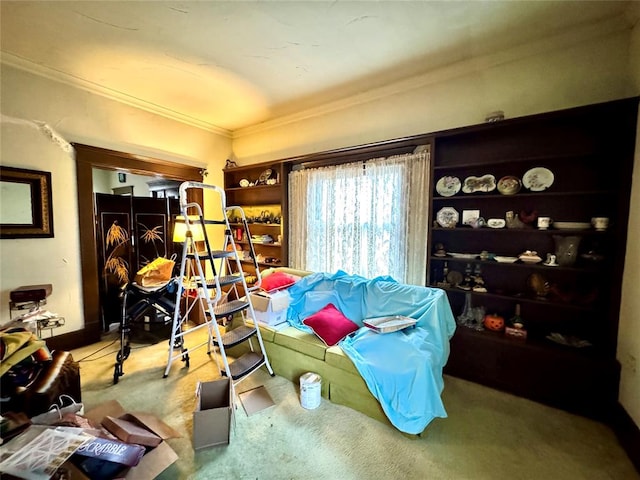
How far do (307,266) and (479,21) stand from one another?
2838 mm

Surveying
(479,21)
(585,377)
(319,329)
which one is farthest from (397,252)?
(479,21)

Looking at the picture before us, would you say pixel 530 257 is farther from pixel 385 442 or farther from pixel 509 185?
pixel 385 442

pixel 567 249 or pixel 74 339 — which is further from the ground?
pixel 567 249

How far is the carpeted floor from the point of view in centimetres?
147

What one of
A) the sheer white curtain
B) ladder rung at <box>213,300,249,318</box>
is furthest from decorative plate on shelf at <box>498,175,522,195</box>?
ladder rung at <box>213,300,249,318</box>

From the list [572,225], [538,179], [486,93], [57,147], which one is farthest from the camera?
[57,147]

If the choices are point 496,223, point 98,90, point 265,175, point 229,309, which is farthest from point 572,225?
point 98,90

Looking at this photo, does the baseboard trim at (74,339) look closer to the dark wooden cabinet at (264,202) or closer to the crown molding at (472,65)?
the dark wooden cabinet at (264,202)

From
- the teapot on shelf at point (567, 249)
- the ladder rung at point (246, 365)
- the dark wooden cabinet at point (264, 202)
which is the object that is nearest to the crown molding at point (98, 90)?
the dark wooden cabinet at point (264, 202)

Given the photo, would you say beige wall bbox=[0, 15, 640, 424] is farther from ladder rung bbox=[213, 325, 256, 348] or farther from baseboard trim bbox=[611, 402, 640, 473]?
ladder rung bbox=[213, 325, 256, 348]

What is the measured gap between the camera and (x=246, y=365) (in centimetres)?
219

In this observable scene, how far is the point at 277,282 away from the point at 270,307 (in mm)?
382

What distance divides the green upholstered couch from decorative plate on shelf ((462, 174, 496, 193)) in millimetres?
1815

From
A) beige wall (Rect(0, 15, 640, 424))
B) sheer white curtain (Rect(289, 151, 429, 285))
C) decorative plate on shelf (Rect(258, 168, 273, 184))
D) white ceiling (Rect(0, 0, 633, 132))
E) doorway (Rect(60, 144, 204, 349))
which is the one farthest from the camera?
decorative plate on shelf (Rect(258, 168, 273, 184))
